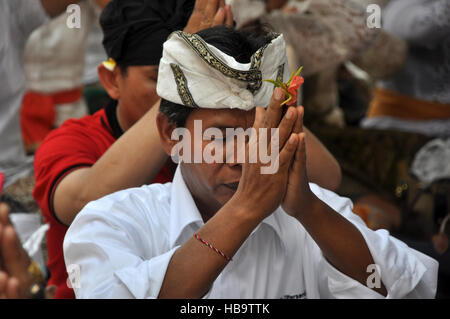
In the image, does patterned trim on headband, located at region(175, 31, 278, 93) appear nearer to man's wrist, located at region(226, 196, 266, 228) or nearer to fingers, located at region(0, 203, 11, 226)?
man's wrist, located at region(226, 196, 266, 228)

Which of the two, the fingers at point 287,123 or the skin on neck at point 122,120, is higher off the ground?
the fingers at point 287,123

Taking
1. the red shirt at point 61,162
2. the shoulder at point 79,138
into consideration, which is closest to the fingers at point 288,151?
the red shirt at point 61,162

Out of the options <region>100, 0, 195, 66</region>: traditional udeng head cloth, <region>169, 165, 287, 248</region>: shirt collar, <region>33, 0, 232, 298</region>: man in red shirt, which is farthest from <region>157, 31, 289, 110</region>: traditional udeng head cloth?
<region>100, 0, 195, 66</region>: traditional udeng head cloth

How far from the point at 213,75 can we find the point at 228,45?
104 millimetres

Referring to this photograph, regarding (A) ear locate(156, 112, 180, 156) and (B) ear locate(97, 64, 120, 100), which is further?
(B) ear locate(97, 64, 120, 100)

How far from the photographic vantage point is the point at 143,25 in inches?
88.1

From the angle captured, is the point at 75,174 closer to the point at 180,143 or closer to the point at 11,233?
the point at 180,143

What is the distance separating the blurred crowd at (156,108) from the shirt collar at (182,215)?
301 mm

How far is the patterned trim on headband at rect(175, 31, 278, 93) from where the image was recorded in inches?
61.1

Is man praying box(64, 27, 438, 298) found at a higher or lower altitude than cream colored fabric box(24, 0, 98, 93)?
higher

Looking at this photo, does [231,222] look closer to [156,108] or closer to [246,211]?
[246,211]

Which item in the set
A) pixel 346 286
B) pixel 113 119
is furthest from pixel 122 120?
pixel 346 286

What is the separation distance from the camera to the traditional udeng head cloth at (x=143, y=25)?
2229 mm

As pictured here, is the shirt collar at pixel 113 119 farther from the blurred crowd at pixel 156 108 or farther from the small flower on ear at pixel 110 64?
the small flower on ear at pixel 110 64
